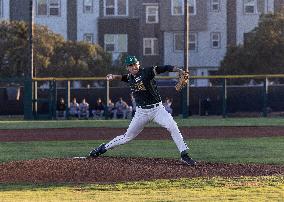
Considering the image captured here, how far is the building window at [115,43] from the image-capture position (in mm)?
54406

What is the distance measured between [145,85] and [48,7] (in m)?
42.2

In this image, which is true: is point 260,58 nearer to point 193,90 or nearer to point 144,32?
point 193,90

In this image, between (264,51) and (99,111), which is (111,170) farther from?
(264,51)

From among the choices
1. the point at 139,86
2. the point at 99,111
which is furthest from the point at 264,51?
the point at 139,86

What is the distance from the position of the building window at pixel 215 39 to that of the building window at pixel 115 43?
6341 millimetres

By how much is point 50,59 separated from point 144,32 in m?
11.4

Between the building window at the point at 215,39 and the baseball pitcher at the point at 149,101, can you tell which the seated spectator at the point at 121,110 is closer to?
the building window at the point at 215,39

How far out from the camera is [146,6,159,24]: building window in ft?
180

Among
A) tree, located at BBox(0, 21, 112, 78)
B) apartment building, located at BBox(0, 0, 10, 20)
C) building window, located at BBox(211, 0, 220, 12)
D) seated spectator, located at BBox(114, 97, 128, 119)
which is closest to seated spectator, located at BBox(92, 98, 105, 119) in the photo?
seated spectator, located at BBox(114, 97, 128, 119)

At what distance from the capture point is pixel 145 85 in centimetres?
1287

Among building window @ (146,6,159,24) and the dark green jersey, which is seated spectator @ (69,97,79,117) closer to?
building window @ (146,6,159,24)

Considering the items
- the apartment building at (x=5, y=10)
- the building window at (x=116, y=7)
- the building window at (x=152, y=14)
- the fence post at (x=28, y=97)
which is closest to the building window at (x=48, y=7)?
the apartment building at (x=5, y=10)

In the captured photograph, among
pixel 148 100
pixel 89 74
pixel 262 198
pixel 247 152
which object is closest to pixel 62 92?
pixel 89 74

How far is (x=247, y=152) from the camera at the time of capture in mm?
16484
